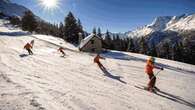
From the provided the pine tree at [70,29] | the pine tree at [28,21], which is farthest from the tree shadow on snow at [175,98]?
the pine tree at [28,21]

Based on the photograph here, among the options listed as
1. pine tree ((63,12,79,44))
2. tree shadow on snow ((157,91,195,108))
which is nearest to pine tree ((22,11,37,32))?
pine tree ((63,12,79,44))

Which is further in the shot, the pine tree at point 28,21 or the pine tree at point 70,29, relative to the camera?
the pine tree at point 28,21

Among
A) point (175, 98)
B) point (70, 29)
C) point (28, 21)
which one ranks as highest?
point (28, 21)

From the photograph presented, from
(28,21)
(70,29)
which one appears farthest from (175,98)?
(28,21)

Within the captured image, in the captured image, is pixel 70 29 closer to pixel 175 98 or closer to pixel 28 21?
pixel 28 21

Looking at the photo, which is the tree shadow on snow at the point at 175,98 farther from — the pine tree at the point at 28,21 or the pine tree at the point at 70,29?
the pine tree at the point at 28,21

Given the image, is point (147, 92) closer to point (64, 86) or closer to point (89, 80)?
point (89, 80)

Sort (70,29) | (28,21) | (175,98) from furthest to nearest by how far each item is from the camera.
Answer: (28,21) < (70,29) < (175,98)

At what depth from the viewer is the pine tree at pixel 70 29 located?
71688mm

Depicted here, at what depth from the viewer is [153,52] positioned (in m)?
83.6

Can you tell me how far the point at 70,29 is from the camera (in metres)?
72.1

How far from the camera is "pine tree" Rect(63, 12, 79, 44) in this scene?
71.7 meters

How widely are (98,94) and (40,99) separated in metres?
3.36

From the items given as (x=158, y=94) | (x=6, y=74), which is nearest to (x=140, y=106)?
(x=158, y=94)
